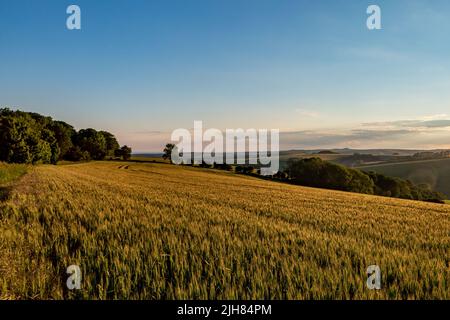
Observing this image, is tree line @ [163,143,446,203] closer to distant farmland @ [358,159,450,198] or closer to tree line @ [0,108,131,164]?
distant farmland @ [358,159,450,198]

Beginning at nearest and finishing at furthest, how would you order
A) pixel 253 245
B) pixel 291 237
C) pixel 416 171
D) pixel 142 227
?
1. pixel 253 245
2. pixel 291 237
3. pixel 142 227
4. pixel 416 171

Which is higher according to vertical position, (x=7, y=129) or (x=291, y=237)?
(x=7, y=129)

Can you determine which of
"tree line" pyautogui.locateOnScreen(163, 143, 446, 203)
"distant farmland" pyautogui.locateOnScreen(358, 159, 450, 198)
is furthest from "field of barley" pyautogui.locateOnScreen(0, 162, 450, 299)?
"distant farmland" pyautogui.locateOnScreen(358, 159, 450, 198)

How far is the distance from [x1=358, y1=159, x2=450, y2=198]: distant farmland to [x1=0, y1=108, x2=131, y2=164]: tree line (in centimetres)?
12111

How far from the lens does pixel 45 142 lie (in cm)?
6438

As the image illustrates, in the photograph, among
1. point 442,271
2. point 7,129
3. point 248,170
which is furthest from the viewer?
point 248,170

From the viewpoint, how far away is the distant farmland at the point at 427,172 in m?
117

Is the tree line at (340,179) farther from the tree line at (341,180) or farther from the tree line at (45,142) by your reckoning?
the tree line at (45,142)

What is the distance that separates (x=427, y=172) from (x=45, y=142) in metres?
148

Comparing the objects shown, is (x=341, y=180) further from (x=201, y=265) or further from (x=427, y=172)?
(x=427, y=172)
